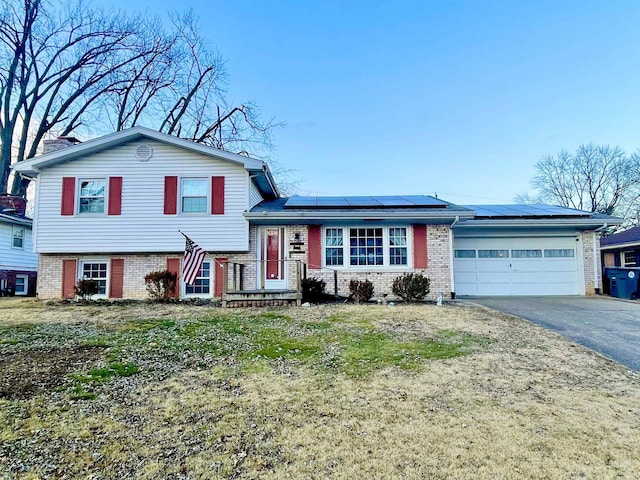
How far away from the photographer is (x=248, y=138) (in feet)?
76.9

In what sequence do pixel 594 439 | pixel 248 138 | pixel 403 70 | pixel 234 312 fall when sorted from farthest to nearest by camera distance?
pixel 248 138
pixel 403 70
pixel 234 312
pixel 594 439

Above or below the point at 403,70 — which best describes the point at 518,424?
below

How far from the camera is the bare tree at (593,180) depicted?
28312 mm

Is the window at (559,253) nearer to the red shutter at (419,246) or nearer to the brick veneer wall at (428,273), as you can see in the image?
the brick veneer wall at (428,273)

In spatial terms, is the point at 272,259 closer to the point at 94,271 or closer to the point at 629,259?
the point at 94,271

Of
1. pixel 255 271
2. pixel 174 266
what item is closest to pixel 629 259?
pixel 255 271

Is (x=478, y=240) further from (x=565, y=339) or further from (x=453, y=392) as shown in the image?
(x=453, y=392)

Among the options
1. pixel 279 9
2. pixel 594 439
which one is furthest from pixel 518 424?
pixel 279 9

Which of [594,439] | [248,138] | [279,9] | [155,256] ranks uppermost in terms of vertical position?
[279,9]

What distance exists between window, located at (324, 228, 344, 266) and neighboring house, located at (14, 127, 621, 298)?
0.03m

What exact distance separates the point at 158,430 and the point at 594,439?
3561mm

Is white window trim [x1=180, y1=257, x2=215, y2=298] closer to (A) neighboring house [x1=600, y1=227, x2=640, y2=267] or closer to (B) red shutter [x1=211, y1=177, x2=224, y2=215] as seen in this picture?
(B) red shutter [x1=211, y1=177, x2=224, y2=215]

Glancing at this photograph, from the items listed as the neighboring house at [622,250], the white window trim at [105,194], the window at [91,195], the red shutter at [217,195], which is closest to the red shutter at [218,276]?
the red shutter at [217,195]

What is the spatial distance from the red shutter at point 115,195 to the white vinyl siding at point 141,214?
0.40 feet
